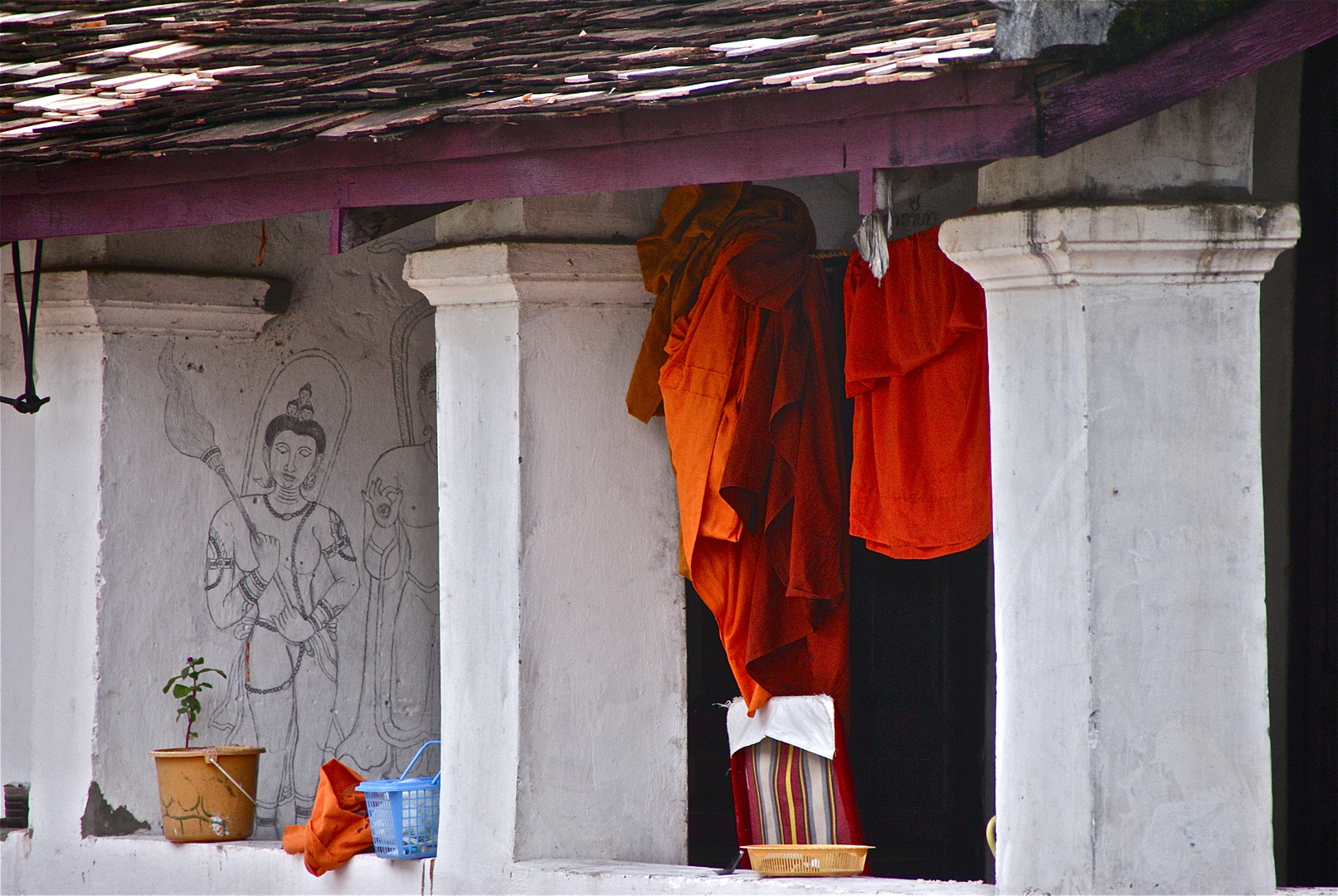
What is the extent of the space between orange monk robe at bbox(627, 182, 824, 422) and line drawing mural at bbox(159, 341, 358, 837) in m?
1.64

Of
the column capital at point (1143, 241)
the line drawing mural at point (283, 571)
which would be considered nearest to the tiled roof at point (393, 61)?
the column capital at point (1143, 241)

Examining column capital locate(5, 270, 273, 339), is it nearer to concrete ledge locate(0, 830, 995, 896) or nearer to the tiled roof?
the tiled roof

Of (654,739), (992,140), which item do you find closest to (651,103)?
(992,140)

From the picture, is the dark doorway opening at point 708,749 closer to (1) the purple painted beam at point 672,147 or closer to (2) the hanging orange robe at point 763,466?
(2) the hanging orange robe at point 763,466

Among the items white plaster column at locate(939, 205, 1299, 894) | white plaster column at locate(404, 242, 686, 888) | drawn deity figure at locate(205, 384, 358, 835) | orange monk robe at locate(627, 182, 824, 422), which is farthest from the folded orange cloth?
white plaster column at locate(939, 205, 1299, 894)

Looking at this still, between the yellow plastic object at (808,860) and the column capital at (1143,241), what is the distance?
5.28 feet

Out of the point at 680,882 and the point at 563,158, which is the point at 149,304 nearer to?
the point at 563,158

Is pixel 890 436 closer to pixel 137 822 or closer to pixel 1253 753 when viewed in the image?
pixel 1253 753

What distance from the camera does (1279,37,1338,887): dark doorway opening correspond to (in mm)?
4879

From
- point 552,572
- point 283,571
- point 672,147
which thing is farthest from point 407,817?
point 672,147

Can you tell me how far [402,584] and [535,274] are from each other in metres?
1.75

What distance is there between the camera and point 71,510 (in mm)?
5609

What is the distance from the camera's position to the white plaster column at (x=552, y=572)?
471 centimetres

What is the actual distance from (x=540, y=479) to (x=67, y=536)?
192cm
